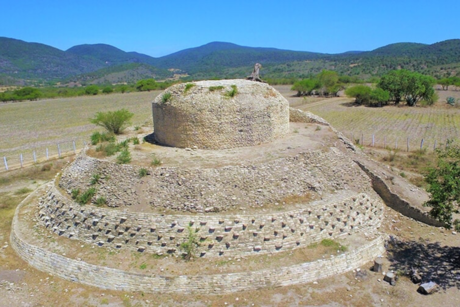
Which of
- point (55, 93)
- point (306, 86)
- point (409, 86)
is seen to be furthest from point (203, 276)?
point (55, 93)

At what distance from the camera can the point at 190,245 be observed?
10922 millimetres

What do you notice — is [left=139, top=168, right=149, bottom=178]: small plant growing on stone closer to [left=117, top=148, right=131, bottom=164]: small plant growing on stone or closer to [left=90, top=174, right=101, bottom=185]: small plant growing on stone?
[left=117, top=148, right=131, bottom=164]: small plant growing on stone

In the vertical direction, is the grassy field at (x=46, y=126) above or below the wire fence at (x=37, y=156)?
above

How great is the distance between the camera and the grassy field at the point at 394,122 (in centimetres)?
2842

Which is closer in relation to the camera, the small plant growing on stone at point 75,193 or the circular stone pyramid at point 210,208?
the circular stone pyramid at point 210,208

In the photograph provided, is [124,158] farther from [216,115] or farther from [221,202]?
[221,202]

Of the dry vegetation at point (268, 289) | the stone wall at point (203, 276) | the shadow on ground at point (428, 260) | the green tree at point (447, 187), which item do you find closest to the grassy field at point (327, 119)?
the dry vegetation at point (268, 289)

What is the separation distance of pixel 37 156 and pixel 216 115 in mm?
17117

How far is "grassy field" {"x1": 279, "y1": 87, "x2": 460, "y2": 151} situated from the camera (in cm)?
2842

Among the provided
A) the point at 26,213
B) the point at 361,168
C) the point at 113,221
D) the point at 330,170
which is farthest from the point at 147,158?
the point at 361,168

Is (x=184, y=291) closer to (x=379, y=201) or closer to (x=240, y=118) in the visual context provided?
(x=240, y=118)

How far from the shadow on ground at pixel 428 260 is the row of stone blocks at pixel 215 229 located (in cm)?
149

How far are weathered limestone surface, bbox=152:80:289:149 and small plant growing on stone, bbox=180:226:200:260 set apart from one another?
542 centimetres

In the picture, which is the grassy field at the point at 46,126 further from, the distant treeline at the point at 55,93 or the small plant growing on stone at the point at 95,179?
the distant treeline at the point at 55,93
